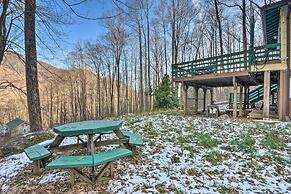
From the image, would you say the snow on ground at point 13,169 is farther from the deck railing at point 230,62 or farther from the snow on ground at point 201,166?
the deck railing at point 230,62

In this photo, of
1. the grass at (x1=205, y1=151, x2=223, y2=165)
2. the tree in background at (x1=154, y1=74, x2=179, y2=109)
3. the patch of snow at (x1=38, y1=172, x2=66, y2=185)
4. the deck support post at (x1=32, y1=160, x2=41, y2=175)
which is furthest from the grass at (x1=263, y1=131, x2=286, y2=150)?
the tree in background at (x1=154, y1=74, x2=179, y2=109)

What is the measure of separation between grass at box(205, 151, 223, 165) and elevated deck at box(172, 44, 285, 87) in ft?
20.3

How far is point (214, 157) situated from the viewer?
13.8ft

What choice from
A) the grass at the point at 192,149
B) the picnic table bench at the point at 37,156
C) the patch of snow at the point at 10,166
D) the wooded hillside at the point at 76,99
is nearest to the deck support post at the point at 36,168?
the picnic table bench at the point at 37,156

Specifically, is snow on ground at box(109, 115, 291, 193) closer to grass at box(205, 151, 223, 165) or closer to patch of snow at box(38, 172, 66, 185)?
grass at box(205, 151, 223, 165)

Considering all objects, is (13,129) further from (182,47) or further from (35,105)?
(182,47)

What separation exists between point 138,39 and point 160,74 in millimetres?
5612

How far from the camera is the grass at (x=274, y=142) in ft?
15.9

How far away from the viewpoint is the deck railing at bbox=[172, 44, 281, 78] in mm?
8828

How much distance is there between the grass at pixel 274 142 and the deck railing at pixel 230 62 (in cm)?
426

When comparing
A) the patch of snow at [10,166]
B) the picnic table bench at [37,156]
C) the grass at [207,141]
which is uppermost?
the picnic table bench at [37,156]

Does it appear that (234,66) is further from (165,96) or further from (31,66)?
(31,66)

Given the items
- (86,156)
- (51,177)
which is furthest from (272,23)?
(51,177)

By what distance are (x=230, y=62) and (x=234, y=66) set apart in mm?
304
